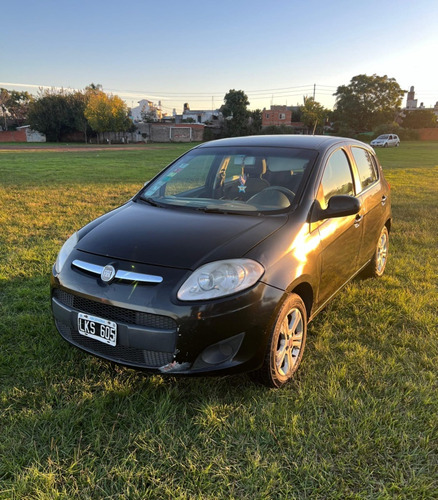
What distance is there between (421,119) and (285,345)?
7385 cm

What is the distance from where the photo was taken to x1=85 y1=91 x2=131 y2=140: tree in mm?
49281

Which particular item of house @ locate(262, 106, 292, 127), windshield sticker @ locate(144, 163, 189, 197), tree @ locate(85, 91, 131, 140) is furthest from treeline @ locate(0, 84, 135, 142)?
windshield sticker @ locate(144, 163, 189, 197)

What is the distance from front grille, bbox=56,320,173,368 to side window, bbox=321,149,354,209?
1663 millimetres

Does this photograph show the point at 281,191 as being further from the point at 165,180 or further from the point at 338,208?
the point at 165,180

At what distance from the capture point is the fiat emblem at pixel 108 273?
2285 millimetres

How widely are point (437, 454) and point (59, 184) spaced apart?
1163 cm

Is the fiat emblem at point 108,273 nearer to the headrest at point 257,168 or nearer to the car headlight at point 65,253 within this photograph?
the car headlight at point 65,253

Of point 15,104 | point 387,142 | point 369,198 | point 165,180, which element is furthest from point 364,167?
point 15,104

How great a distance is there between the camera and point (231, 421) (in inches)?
88.0

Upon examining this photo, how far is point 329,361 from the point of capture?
2824 millimetres

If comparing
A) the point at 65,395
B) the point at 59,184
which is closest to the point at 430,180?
the point at 59,184

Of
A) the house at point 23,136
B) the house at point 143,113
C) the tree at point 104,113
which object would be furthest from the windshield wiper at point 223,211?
the house at point 143,113

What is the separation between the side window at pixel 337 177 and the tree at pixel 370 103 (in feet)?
204

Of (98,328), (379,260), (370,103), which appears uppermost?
(370,103)
